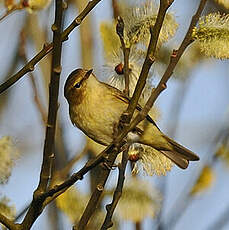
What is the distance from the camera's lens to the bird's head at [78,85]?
2.68 meters

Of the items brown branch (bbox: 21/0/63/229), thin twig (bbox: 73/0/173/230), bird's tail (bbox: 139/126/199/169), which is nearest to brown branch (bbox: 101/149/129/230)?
thin twig (bbox: 73/0/173/230)

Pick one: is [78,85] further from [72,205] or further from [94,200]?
[94,200]

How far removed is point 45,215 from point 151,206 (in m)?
1.34

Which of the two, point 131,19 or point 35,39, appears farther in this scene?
point 35,39

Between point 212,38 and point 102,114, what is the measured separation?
86cm

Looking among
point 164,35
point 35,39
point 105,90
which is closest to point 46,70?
point 35,39

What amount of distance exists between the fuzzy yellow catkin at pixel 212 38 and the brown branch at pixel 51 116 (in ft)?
1.49

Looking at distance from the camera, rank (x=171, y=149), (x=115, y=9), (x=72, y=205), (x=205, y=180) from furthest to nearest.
A: (x=205, y=180), (x=171, y=149), (x=115, y=9), (x=72, y=205)

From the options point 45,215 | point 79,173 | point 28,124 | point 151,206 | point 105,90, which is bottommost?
point 79,173

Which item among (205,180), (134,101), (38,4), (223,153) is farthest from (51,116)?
(205,180)

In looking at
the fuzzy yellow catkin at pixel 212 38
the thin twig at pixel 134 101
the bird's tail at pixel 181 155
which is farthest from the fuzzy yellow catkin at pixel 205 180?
the fuzzy yellow catkin at pixel 212 38

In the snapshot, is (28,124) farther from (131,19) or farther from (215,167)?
(131,19)

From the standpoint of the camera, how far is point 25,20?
3.60 meters

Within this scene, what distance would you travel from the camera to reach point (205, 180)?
126 inches
